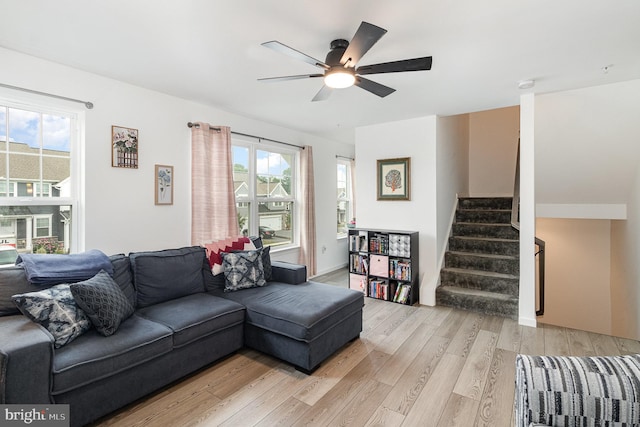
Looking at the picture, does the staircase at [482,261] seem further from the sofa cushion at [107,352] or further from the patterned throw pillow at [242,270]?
the sofa cushion at [107,352]

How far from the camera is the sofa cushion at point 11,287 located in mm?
2014

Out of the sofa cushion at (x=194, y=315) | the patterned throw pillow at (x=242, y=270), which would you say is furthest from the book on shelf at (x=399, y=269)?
the sofa cushion at (x=194, y=315)

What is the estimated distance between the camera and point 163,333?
2.14m

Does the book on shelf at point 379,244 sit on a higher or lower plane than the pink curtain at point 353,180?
lower

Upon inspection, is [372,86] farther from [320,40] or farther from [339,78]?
[320,40]

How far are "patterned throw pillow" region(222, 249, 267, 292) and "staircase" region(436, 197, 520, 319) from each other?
2.42 m

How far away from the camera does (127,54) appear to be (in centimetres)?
245

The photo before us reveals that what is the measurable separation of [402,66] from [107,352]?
2530 mm

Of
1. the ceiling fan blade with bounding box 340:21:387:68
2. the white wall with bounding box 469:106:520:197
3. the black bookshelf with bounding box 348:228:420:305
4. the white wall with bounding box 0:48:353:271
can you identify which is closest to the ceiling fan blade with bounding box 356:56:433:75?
the ceiling fan blade with bounding box 340:21:387:68

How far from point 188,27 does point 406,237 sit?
10.7 feet

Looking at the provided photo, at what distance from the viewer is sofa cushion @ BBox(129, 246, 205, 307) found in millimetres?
2668

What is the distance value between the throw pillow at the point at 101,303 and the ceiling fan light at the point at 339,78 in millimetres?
2160

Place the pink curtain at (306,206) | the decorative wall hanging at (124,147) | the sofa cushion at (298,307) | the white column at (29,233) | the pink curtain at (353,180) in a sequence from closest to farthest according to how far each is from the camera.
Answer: the sofa cushion at (298,307), the white column at (29,233), the decorative wall hanging at (124,147), the pink curtain at (306,206), the pink curtain at (353,180)

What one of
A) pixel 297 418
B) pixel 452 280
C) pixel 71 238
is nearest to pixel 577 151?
pixel 452 280
